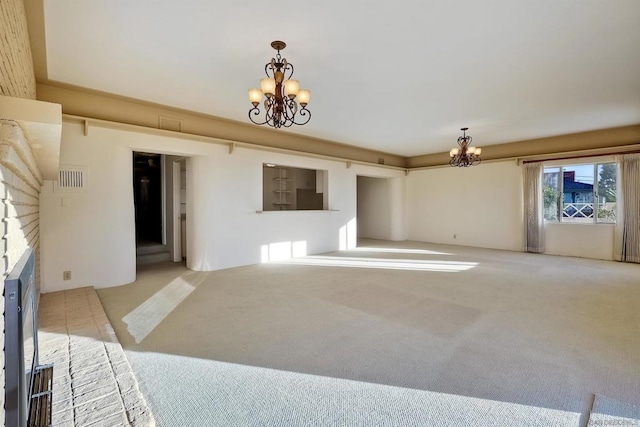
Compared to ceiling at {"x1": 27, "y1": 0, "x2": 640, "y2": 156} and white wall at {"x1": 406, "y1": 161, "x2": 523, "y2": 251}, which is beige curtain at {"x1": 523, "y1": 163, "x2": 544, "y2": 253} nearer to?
white wall at {"x1": 406, "y1": 161, "x2": 523, "y2": 251}

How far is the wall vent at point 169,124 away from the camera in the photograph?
16.3 feet

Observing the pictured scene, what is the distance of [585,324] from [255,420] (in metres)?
3.26

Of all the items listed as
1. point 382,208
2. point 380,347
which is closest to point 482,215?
point 382,208

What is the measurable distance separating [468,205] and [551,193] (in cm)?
Result: 187

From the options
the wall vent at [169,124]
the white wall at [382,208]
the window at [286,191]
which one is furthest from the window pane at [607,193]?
the wall vent at [169,124]

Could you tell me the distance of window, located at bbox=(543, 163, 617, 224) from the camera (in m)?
6.52

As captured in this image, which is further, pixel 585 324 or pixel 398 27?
pixel 585 324

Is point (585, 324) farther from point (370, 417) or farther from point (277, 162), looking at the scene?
point (277, 162)

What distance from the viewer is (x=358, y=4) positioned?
2.43m

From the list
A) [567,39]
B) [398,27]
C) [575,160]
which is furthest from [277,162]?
[575,160]

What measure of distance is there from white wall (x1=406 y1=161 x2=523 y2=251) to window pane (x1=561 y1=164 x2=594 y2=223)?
2.87ft

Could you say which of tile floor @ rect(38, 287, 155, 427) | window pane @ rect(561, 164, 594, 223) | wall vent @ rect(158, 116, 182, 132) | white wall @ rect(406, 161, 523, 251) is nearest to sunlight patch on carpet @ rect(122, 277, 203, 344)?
tile floor @ rect(38, 287, 155, 427)

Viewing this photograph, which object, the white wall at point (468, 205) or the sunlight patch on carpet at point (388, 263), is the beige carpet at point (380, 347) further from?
the white wall at point (468, 205)

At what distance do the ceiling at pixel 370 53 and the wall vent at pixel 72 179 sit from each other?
3.66 ft
